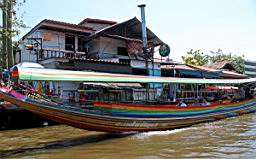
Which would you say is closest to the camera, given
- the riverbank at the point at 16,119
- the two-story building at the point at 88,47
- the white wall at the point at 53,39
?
the riverbank at the point at 16,119

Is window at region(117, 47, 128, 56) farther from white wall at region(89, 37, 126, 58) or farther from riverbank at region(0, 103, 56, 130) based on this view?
riverbank at region(0, 103, 56, 130)

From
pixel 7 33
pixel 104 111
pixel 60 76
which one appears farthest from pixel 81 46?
pixel 60 76

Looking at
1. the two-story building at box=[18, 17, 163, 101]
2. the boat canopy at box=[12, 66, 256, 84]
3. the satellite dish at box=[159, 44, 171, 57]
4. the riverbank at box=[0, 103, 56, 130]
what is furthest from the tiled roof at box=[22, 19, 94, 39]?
the boat canopy at box=[12, 66, 256, 84]

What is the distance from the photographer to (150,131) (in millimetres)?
9922

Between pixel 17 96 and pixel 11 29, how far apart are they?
13.4 ft

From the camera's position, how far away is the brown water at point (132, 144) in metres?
6.94

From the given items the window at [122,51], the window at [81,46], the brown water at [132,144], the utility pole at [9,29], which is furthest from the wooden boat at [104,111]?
the window at [81,46]

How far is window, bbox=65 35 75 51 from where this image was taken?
1706 cm

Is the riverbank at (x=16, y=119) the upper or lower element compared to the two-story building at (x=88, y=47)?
lower

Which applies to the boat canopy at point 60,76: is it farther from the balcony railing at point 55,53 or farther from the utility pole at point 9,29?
the balcony railing at point 55,53

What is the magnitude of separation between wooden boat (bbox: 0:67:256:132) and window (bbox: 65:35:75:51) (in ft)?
27.1

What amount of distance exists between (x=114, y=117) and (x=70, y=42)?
9789 millimetres

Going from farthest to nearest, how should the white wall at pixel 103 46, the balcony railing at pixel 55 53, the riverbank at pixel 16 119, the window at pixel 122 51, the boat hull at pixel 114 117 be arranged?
the window at pixel 122 51, the white wall at pixel 103 46, the balcony railing at pixel 55 53, the riverbank at pixel 16 119, the boat hull at pixel 114 117

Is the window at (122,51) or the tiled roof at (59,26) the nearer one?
the tiled roof at (59,26)
